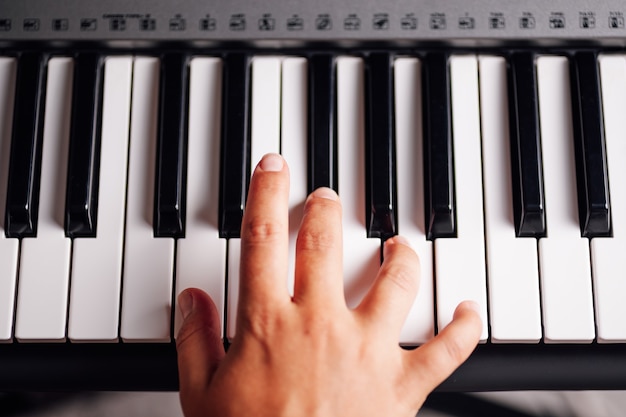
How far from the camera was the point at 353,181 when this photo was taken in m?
0.71

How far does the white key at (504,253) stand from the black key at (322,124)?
0.56ft

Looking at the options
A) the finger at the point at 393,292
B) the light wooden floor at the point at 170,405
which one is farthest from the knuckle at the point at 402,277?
the light wooden floor at the point at 170,405

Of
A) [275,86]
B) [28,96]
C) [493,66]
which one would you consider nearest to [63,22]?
[28,96]

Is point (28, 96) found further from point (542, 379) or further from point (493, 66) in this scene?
point (542, 379)

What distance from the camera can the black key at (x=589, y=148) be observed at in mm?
692

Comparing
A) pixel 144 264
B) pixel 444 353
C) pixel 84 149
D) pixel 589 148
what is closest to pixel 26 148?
pixel 84 149

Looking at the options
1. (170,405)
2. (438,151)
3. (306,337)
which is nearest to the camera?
(306,337)

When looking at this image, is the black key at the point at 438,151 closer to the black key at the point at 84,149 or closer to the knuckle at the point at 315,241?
the knuckle at the point at 315,241

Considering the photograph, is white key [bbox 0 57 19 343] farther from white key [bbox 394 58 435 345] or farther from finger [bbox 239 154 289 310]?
white key [bbox 394 58 435 345]

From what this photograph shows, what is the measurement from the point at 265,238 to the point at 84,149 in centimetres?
25

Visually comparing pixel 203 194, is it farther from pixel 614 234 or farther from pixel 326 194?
pixel 614 234

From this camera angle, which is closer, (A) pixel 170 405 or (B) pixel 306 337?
(B) pixel 306 337

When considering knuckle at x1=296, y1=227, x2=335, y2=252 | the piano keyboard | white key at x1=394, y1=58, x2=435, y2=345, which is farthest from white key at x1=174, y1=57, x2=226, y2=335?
white key at x1=394, y1=58, x2=435, y2=345

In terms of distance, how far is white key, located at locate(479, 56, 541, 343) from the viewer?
68 centimetres
